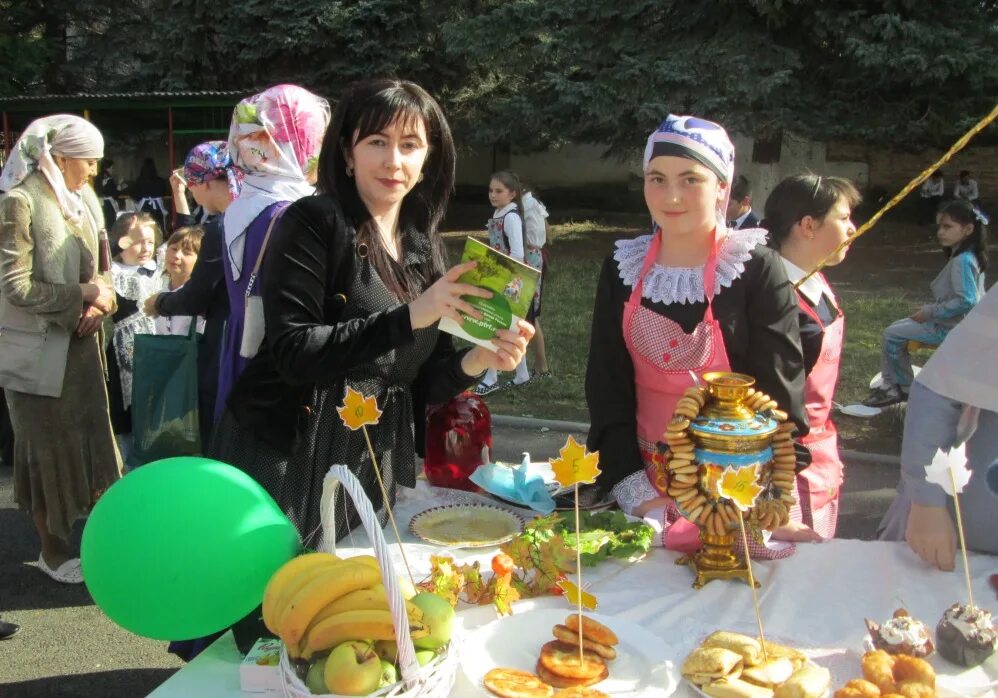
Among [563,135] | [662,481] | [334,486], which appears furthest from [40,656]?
[563,135]

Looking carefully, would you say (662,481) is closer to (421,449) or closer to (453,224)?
(421,449)

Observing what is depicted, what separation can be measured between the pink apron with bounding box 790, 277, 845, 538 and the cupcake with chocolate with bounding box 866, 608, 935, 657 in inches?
26.3

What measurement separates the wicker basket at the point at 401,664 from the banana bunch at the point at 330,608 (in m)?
0.05

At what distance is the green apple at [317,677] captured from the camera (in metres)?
1.26

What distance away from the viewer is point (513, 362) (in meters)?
1.78

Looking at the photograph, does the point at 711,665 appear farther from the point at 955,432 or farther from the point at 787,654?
the point at 955,432

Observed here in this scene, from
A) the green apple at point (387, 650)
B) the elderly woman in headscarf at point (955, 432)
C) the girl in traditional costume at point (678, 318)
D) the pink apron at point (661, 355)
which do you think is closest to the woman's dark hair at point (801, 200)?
the girl in traditional costume at point (678, 318)

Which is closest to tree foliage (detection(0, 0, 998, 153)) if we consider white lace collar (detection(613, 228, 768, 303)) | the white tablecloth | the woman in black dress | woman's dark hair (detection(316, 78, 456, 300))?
white lace collar (detection(613, 228, 768, 303))

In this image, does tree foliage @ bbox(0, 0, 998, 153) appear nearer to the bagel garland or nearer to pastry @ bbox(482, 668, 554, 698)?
the bagel garland

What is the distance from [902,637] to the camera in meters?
1.50

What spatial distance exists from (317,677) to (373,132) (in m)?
1.09

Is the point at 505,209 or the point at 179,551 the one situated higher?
the point at 505,209

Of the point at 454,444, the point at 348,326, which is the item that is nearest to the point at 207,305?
the point at 454,444

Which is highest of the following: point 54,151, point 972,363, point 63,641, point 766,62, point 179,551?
point 766,62
